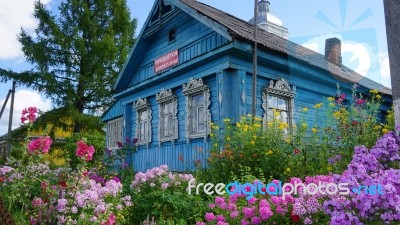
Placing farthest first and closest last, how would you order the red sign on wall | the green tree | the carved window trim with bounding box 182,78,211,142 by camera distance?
the green tree
the red sign on wall
the carved window trim with bounding box 182,78,211,142

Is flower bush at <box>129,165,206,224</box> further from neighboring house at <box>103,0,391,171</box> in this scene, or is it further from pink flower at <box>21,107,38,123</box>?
neighboring house at <box>103,0,391,171</box>

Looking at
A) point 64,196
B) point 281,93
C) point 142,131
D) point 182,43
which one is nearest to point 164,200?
point 64,196

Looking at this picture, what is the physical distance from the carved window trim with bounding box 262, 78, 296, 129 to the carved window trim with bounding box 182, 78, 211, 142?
1.43 metres

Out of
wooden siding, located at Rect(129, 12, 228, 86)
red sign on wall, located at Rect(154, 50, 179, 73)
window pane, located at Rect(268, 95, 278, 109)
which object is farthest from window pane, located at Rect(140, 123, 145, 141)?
window pane, located at Rect(268, 95, 278, 109)

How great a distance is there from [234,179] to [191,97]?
197 inches

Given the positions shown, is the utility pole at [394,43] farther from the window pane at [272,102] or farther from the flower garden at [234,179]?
the window pane at [272,102]

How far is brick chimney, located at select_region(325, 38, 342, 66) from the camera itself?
15.1 m

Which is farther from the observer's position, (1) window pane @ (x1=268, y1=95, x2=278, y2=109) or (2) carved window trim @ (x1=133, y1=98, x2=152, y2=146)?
(2) carved window trim @ (x1=133, y1=98, x2=152, y2=146)

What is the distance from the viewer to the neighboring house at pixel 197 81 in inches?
353

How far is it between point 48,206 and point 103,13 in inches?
726

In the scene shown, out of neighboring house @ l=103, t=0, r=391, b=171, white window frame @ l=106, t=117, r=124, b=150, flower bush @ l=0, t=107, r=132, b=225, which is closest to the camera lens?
flower bush @ l=0, t=107, r=132, b=225

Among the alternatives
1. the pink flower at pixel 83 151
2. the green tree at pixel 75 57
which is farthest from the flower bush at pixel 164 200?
the green tree at pixel 75 57

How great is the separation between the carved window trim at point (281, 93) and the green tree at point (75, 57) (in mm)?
12011

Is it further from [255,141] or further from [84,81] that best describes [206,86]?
[84,81]
